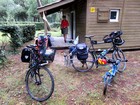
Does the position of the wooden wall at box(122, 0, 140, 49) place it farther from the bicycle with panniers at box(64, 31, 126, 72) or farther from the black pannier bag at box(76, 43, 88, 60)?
the black pannier bag at box(76, 43, 88, 60)

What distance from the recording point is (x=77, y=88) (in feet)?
12.7

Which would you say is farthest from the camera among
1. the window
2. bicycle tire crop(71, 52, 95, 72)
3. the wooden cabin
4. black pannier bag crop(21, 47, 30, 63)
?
the window

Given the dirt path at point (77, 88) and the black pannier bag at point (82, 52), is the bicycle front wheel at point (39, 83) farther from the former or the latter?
the black pannier bag at point (82, 52)

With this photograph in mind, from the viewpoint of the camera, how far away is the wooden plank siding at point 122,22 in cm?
701

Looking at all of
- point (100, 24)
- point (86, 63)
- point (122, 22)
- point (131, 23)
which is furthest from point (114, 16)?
point (86, 63)

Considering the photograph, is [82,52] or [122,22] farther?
[122,22]

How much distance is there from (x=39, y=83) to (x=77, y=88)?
975 millimetres

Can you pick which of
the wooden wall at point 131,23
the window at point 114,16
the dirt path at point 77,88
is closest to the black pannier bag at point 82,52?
the dirt path at point 77,88

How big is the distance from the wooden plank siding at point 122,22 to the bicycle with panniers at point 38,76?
385cm

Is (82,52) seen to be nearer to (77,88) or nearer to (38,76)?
(77,88)

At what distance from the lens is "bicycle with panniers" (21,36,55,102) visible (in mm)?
3350

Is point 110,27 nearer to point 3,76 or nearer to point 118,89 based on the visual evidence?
point 118,89

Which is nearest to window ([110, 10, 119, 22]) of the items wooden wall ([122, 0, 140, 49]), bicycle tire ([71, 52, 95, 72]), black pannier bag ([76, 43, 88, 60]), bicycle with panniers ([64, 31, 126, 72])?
wooden wall ([122, 0, 140, 49])

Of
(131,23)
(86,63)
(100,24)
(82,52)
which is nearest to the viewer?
(82,52)
